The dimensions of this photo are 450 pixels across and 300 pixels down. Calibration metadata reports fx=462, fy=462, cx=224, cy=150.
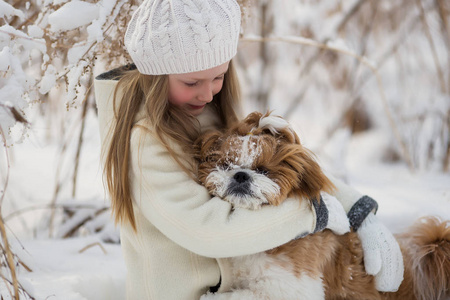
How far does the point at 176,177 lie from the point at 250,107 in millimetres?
4734

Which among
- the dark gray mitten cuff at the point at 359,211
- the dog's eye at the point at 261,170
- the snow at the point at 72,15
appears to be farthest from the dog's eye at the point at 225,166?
the snow at the point at 72,15

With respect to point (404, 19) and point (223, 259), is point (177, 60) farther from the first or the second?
point (404, 19)

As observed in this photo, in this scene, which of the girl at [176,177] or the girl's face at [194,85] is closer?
the girl at [176,177]

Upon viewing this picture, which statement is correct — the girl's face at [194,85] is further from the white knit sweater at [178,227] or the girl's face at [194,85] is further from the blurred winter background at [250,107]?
the blurred winter background at [250,107]

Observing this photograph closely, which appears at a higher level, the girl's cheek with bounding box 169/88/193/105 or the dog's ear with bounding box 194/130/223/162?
the girl's cheek with bounding box 169/88/193/105

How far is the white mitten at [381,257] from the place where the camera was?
1958 millimetres

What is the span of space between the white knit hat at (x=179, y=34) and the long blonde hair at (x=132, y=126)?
0.11m

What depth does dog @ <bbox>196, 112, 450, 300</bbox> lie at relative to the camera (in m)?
1.71

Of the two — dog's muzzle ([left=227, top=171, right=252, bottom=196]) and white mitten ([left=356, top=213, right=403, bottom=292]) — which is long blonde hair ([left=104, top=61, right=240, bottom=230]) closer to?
dog's muzzle ([left=227, top=171, right=252, bottom=196])

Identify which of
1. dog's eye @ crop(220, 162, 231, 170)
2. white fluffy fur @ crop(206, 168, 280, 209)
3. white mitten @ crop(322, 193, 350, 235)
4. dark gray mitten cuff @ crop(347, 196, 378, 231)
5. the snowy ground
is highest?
dog's eye @ crop(220, 162, 231, 170)

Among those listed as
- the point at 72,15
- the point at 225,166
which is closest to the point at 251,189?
the point at 225,166

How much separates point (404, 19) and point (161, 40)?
4432mm

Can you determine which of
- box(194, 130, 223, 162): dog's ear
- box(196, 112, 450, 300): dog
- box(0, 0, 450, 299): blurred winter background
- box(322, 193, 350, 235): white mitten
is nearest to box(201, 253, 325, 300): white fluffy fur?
box(196, 112, 450, 300): dog

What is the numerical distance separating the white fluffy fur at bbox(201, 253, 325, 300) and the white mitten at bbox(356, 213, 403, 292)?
0.28 metres
